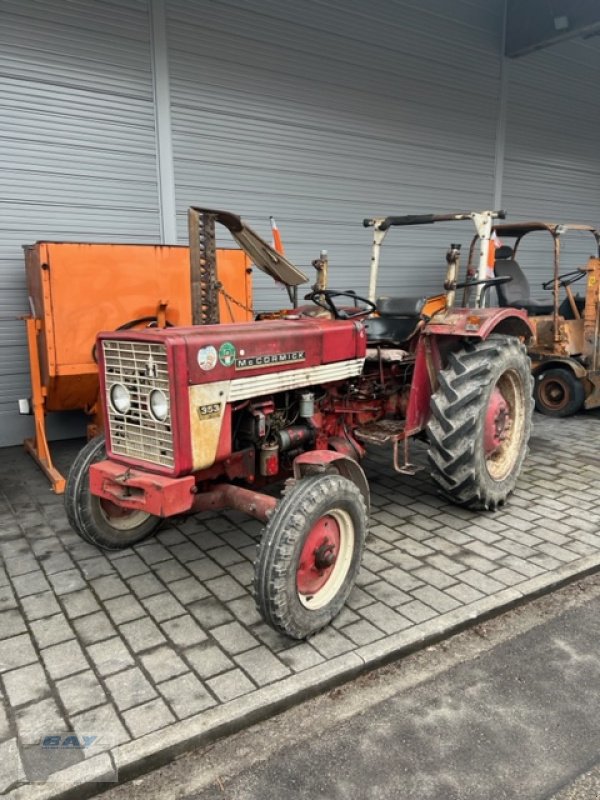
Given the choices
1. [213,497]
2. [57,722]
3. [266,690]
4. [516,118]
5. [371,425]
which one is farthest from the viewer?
[516,118]

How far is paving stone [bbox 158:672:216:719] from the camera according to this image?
2287 mm

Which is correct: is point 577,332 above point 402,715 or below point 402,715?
above

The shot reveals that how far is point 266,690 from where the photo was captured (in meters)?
2.38

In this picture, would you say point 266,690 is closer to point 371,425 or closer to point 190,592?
point 190,592

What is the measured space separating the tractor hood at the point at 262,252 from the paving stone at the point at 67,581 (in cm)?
211

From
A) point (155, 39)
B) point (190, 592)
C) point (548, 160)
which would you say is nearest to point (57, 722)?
point (190, 592)

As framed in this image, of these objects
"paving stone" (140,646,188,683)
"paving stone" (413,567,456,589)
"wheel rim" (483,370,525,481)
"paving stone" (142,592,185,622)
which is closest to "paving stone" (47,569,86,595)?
"paving stone" (142,592,185,622)

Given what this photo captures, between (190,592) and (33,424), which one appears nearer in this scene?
(190,592)

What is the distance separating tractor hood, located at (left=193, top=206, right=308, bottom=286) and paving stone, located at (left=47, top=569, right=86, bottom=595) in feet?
6.92

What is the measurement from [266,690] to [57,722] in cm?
78

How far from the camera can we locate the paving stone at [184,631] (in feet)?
8.90

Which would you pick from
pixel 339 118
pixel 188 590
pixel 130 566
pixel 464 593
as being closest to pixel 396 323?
pixel 464 593

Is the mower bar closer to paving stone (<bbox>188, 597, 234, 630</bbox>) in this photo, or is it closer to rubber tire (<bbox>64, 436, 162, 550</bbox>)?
A: rubber tire (<bbox>64, 436, 162, 550</bbox>)

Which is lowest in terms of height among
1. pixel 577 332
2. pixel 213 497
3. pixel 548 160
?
pixel 213 497
